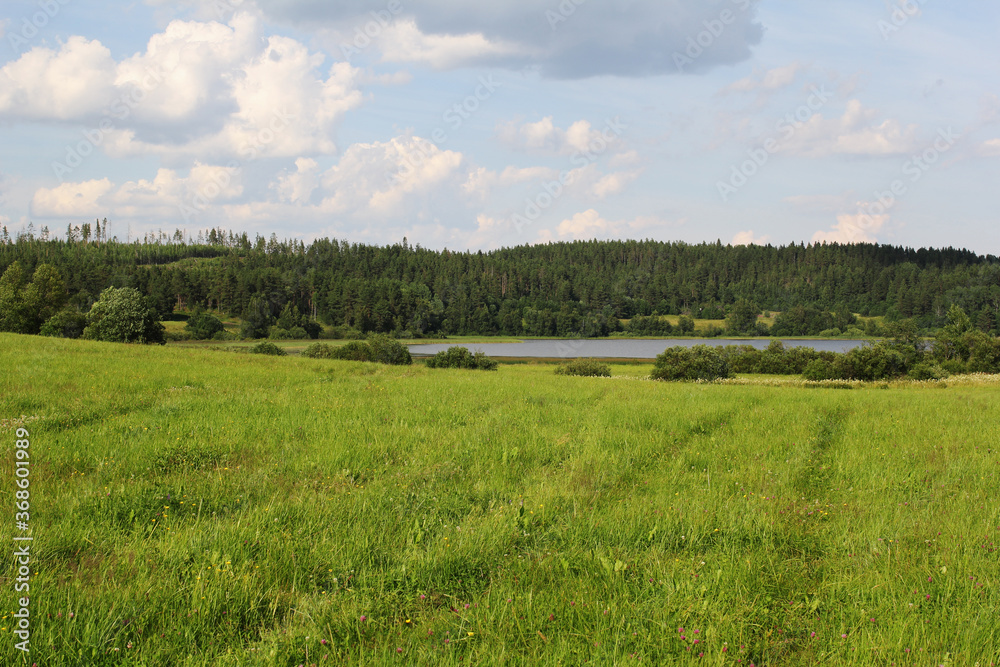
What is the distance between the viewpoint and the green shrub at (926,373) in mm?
71125

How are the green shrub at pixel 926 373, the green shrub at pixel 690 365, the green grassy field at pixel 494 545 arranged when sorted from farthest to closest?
the green shrub at pixel 926 373 < the green shrub at pixel 690 365 < the green grassy field at pixel 494 545

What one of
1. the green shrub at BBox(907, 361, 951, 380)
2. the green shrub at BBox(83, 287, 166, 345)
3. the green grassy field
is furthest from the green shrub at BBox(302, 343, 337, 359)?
the green shrub at BBox(907, 361, 951, 380)

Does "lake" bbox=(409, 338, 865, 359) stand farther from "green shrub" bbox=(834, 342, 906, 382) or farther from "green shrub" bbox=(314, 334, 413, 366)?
"green shrub" bbox=(314, 334, 413, 366)

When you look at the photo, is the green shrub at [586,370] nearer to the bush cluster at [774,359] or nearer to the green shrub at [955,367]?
the bush cluster at [774,359]

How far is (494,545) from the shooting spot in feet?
20.5

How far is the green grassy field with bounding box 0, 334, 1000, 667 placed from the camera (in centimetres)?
463

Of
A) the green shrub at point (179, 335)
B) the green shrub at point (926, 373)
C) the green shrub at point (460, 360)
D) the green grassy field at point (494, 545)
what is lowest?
the green shrub at point (179, 335)

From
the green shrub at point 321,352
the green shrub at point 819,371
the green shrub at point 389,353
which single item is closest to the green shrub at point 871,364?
the green shrub at point 819,371

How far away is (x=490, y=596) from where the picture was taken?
525cm

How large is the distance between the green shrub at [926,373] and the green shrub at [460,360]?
5232 centimetres

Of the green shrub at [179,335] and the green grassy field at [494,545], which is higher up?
the green grassy field at [494,545]

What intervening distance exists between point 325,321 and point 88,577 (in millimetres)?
171866

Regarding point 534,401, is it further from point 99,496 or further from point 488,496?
point 99,496

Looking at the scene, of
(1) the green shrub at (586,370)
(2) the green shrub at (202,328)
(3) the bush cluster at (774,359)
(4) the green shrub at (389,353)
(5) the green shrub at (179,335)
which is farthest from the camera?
(2) the green shrub at (202,328)
